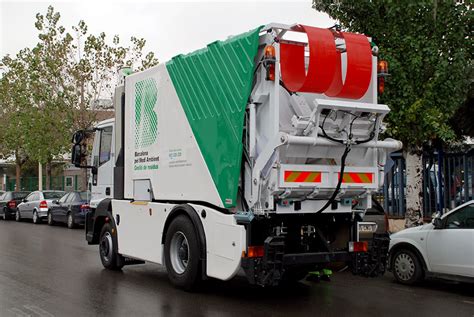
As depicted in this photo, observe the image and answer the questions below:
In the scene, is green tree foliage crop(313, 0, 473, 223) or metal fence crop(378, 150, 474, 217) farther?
metal fence crop(378, 150, 474, 217)

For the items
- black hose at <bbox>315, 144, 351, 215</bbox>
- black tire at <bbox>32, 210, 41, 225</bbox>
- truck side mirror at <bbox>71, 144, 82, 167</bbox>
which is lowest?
black tire at <bbox>32, 210, 41, 225</bbox>

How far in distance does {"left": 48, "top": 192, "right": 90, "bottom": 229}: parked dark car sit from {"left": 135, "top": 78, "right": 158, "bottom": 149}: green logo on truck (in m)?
12.2

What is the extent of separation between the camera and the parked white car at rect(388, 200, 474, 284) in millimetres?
8727

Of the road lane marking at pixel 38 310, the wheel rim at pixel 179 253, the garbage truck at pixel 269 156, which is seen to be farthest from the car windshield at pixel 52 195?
the road lane marking at pixel 38 310

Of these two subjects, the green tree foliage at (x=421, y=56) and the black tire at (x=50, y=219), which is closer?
the green tree foliage at (x=421, y=56)

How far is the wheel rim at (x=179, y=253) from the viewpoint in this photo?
335 inches

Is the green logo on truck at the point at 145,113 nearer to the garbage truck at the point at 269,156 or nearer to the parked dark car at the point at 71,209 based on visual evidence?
the garbage truck at the point at 269,156

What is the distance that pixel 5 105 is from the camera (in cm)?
3728

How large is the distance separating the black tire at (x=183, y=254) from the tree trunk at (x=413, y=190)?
7.30 metres

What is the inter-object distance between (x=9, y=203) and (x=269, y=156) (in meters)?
24.6

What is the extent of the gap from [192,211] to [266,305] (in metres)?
1.60

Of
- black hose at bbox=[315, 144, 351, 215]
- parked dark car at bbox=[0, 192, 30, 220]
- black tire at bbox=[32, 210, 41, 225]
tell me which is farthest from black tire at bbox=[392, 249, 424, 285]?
parked dark car at bbox=[0, 192, 30, 220]

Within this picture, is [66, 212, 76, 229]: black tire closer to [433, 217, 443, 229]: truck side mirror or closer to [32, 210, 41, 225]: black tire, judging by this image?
[32, 210, 41, 225]: black tire

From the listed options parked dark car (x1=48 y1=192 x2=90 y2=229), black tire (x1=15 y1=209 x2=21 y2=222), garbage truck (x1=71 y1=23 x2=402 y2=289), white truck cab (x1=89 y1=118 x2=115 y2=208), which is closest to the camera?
garbage truck (x1=71 y1=23 x2=402 y2=289)
